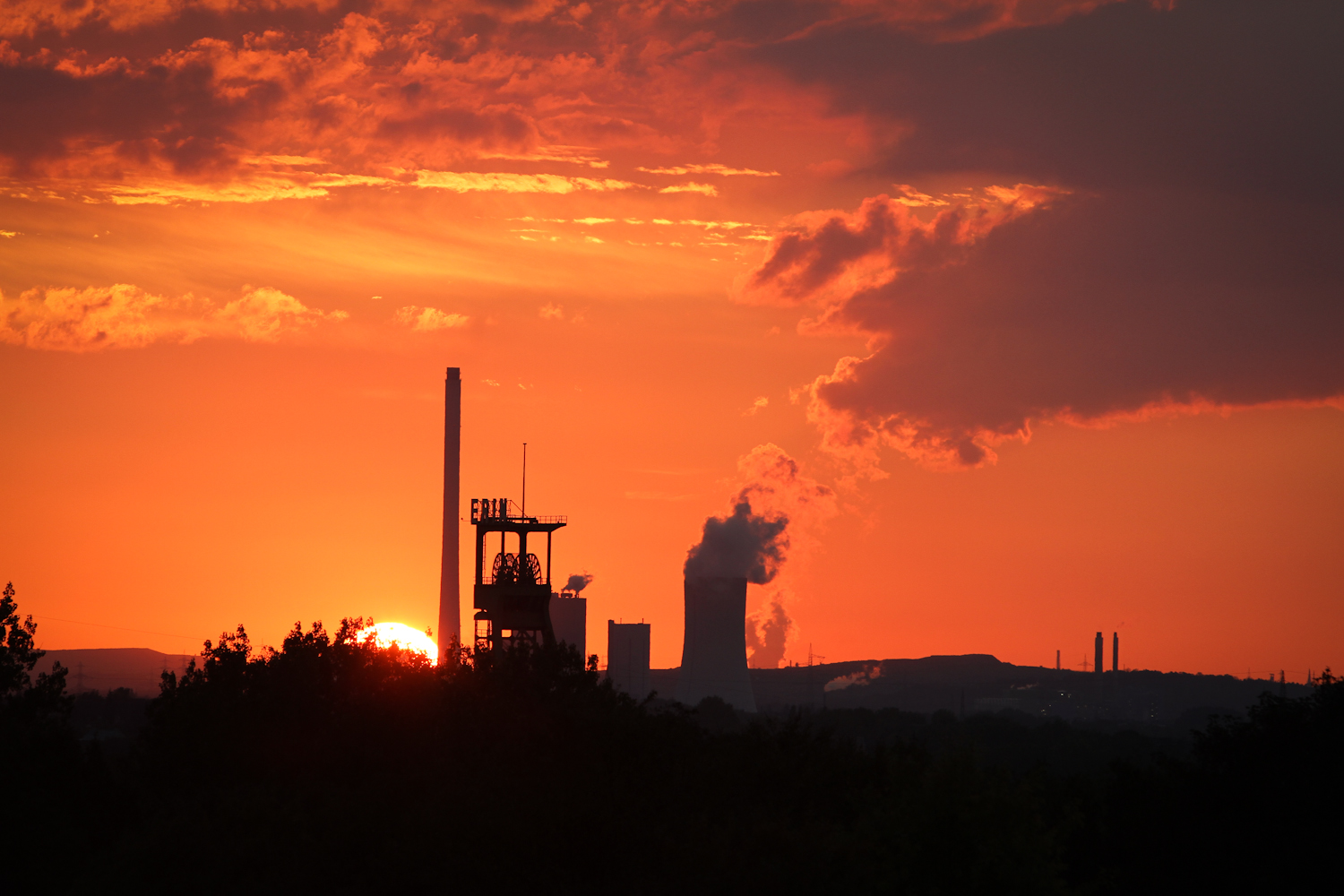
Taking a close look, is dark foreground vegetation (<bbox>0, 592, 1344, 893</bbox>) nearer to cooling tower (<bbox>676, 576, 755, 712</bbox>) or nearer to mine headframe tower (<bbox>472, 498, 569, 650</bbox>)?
mine headframe tower (<bbox>472, 498, 569, 650</bbox>)

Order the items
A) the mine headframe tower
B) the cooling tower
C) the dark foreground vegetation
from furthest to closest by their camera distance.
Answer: the cooling tower → the mine headframe tower → the dark foreground vegetation

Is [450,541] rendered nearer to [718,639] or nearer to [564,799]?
[718,639]

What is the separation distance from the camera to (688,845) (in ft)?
127

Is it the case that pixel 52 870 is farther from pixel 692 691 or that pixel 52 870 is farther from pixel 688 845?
pixel 692 691

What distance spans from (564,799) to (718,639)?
258 ft

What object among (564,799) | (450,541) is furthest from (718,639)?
(564,799)

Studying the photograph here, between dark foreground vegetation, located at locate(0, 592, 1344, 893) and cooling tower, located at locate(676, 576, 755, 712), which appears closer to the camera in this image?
dark foreground vegetation, located at locate(0, 592, 1344, 893)

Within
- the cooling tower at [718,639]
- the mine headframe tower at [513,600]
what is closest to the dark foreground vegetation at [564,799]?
the mine headframe tower at [513,600]

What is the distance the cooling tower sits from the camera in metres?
120

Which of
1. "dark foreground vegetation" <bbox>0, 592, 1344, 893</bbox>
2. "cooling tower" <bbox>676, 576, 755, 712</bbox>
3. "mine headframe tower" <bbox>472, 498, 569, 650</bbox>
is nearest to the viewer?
"dark foreground vegetation" <bbox>0, 592, 1344, 893</bbox>

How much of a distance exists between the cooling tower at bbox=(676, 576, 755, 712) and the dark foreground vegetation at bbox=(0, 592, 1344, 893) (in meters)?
59.5

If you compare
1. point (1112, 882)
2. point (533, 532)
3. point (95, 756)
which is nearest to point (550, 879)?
point (1112, 882)

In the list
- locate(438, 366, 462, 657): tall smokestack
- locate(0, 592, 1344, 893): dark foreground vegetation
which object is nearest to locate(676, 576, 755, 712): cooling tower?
locate(438, 366, 462, 657): tall smokestack

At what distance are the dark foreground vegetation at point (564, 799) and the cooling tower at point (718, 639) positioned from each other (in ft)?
195
